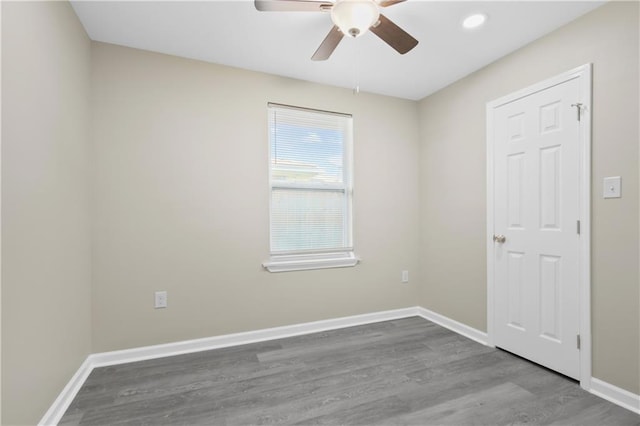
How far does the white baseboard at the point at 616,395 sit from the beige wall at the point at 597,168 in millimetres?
39

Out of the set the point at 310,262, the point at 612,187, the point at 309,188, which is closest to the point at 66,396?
the point at 310,262

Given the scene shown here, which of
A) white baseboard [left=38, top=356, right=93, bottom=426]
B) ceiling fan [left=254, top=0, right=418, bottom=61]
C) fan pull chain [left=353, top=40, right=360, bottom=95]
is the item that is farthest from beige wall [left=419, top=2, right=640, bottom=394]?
white baseboard [left=38, top=356, right=93, bottom=426]

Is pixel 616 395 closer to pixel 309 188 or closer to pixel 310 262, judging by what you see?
pixel 310 262

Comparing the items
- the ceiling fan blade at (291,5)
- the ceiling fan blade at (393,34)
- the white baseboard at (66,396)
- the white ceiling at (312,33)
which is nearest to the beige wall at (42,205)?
the white baseboard at (66,396)

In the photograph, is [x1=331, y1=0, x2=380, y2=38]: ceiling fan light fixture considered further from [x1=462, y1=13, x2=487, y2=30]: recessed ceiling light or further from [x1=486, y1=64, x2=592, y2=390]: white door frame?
[x1=486, y1=64, x2=592, y2=390]: white door frame

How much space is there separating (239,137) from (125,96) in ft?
3.00

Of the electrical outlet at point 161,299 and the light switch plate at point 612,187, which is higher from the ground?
the light switch plate at point 612,187

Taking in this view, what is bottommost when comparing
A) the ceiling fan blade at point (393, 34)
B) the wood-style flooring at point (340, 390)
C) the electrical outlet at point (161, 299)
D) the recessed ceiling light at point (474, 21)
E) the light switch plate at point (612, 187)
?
the wood-style flooring at point (340, 390)

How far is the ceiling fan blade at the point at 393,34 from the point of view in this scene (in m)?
1.72

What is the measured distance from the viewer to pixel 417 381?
2.06 m

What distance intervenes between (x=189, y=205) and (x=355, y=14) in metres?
Result: 1.90

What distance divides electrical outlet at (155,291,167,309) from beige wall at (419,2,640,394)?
2704 millimetres

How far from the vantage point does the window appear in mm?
2898

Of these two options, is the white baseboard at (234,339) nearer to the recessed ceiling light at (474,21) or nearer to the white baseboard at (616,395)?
the white baseboard at (616,395)
